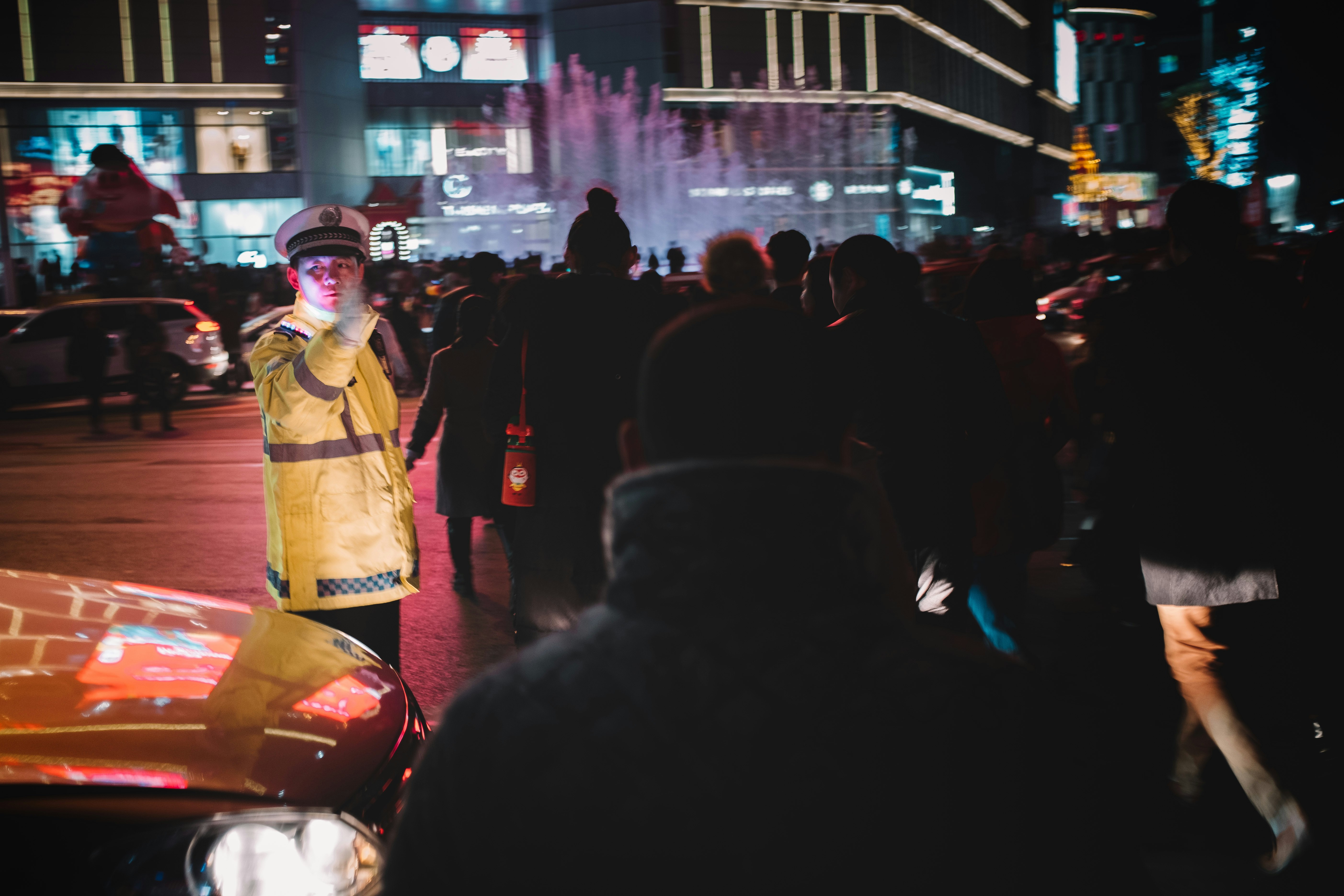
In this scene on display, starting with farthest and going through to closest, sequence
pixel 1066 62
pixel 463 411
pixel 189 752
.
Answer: pixel 1066 62 < pixel 463 411 < pixel 189 752

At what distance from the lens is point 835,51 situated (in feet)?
214

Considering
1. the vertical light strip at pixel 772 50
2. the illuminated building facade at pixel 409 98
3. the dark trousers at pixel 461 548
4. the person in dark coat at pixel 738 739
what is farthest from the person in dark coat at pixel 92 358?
the vertical light strip at pixel 772 50

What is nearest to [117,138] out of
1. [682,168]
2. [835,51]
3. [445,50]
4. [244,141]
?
[244,141]

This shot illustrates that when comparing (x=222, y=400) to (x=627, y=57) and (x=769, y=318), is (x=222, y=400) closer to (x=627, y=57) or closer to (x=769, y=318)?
(x=769, y=318)

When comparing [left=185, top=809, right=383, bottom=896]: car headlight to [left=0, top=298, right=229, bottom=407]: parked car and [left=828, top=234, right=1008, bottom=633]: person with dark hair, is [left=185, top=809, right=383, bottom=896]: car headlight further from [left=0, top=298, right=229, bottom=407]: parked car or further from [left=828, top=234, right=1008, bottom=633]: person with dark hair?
[left=0, top=298, right=229, bottom=407]: parked car

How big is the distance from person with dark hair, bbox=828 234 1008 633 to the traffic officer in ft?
5.10

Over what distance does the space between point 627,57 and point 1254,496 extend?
5432 centimetres

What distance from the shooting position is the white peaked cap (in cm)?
345

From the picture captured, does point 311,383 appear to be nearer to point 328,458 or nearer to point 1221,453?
point 328,458

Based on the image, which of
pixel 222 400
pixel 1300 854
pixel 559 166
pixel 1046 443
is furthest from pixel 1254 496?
pixel 559 166

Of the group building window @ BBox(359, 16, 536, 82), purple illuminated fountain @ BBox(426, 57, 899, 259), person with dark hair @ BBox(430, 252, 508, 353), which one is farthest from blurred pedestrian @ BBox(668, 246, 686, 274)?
building window @ BBox(359, 16, 536, 82)

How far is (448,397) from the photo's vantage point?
619 cm

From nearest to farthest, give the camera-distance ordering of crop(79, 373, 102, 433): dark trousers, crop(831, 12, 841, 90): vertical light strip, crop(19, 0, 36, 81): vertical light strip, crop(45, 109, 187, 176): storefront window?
crop(79, 373, 102, 433): dark trousers → crop(19, 0, 36, 81): vertical light strip → crop(45, 109, 187, 176): storefront window → crop(831, 12, 841, 90): vertical light strip

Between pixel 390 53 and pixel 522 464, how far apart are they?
169 feet
